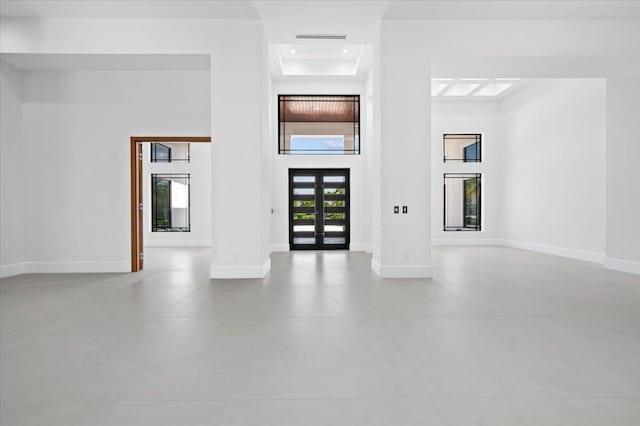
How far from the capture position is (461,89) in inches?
414

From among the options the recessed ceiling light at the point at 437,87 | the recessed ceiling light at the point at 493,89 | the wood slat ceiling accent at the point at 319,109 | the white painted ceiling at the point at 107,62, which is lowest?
the white painted ceiling at the point at 107,62

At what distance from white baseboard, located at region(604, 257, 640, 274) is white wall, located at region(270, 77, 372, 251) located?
5038 mm

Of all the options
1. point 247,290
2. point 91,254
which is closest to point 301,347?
point 247,290

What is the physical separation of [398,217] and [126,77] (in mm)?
5575

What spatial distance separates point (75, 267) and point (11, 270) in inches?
38.0

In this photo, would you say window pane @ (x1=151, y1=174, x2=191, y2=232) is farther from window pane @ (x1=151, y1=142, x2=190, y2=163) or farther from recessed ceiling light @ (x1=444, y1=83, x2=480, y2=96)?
recessed ceiling light @ (x1=444, y1=83, x2=480, y2=96)

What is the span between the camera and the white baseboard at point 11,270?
606cm

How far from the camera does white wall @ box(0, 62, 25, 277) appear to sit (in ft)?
20.1

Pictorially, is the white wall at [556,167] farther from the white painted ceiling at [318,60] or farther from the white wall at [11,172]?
the white wall at [11,172]

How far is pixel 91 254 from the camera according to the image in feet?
21.4

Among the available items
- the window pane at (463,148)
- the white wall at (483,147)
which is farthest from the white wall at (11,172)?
the window pane at (463,148)

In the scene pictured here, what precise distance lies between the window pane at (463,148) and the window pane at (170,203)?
Result: 8.74 metres

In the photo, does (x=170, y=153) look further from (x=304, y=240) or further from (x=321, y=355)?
(x=321, y=355)

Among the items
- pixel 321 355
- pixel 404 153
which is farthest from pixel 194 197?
pixel 321 355
